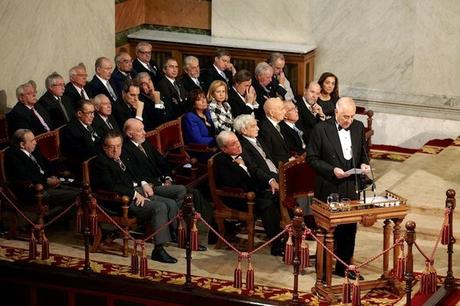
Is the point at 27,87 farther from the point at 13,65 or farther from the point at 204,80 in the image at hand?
the point at 204,80

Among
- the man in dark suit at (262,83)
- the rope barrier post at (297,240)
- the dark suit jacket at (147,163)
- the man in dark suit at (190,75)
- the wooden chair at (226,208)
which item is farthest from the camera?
the man in dark suit at (190,75)

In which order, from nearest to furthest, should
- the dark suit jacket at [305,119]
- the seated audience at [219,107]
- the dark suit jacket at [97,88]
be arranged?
the seated audience at [219,107]
the dark suit jacket at [305,119]
the dark suit jacket at [97,88]

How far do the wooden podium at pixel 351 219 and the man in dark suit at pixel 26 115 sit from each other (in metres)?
3.51

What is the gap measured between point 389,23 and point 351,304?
6.49 metres

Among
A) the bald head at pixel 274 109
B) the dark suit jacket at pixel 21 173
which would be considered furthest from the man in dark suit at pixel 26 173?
the bald head at pixel 274 109

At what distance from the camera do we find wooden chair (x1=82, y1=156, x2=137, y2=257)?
10469mm

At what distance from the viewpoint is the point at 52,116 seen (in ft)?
40.5

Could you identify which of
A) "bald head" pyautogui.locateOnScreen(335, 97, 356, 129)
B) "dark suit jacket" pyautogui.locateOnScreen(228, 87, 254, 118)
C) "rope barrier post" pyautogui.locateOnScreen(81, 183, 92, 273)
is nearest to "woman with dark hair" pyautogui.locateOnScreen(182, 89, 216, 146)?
"dark suit jacket" pyautogui.locateOnScreen(228, 87, 254, 118)

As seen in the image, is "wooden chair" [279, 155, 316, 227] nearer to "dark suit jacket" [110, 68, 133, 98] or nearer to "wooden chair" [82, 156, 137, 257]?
"wooden chair" [82, 156, 137, 257]

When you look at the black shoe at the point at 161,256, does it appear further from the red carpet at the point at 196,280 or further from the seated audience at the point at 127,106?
the seated audience at the point at 127,106

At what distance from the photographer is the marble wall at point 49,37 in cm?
1319

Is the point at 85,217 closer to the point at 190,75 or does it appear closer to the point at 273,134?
the point at 273,134

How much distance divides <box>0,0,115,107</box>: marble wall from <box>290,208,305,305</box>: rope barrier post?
16.4 feet

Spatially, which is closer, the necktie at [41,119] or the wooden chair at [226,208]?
the wooden chair at [226,208]
